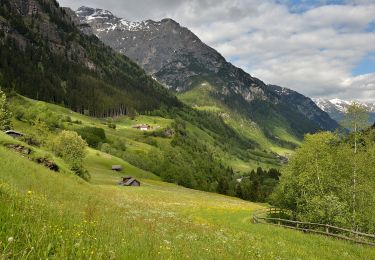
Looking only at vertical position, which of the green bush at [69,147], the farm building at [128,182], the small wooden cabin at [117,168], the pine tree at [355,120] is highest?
the pine tree at [355,120]

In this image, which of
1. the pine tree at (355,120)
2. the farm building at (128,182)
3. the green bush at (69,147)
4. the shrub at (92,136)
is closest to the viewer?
the pine tree at (355,120)

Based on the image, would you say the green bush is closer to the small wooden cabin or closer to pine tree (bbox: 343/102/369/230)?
the small wooden cabin

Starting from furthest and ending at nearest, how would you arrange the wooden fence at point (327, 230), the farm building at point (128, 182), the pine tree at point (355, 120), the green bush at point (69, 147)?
the farm building at point (128, 182) → the green bush at point (69, 147) → the pine tree at point (355, 120) → the wooden fence at point (327, 230)

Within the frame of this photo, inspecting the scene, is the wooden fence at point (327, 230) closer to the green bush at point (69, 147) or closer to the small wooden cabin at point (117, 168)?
the green bush at point (69, 147)

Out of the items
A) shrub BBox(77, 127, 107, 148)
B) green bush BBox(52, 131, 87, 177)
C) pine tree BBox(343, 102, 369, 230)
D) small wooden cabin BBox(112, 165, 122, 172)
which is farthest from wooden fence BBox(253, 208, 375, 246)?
shrub BBox(77, 127, 107, 148)

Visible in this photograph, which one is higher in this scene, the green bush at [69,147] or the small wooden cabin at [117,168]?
the green bush at [69,147]

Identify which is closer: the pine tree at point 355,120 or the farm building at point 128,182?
the pine tree at point 355,120

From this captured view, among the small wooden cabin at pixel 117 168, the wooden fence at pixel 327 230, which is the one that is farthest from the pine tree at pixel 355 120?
the small wooden cabin at pixel 117 168

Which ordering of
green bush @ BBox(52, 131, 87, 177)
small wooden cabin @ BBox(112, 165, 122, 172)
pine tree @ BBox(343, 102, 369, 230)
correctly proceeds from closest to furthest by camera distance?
pine tree @ BBox(343, 102, 369, 230) → green bush @ BBox(52, 131, 87, 177) → small wooden cabin @ BBox(112, 165, 122, 172)

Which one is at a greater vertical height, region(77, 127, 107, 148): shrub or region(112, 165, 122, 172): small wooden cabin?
region(77, 127, 107, 148): shrub

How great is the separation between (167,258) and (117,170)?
118498 mm

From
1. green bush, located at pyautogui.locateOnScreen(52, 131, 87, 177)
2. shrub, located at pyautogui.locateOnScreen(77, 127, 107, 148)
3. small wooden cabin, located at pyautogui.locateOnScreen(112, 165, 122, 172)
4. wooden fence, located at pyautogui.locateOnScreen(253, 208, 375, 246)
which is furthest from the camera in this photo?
shrub, located at pyautogui.locateOnScreen(77, 127, 107, 148)

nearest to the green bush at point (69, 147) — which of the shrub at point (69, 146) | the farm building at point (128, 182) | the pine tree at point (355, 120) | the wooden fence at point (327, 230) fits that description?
the shrub at point (69, 146)

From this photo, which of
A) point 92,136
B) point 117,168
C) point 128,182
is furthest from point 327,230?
point 92,136
